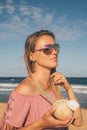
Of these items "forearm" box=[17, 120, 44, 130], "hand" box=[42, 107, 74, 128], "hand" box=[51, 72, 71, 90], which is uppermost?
"hand" box=[51, 72, 71, 90]

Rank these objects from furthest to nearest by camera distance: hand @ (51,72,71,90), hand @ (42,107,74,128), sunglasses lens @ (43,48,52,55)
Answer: hand @ (51,72,71,90) → sunglasses lens @ (43,48,52,55) → hand @ (42,107,74,128)

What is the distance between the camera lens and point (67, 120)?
89.2 inches

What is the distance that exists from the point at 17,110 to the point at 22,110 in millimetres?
40

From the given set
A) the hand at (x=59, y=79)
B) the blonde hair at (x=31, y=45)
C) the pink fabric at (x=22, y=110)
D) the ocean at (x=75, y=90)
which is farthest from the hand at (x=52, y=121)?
the ocean at (x=75, y=90)

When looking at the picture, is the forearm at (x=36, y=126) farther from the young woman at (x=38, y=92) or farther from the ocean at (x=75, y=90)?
the ocean at (x=75, y=90)

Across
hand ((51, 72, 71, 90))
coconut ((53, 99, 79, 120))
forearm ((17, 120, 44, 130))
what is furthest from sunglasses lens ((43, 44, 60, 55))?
forearm ((17, 120, 44, 130))

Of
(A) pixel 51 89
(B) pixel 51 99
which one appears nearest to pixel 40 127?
(B) pixel 51 99

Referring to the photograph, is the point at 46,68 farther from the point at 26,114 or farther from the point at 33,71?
the point at 26,114

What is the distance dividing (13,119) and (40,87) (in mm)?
385

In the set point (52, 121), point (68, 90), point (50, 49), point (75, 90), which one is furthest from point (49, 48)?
point (75, 90)

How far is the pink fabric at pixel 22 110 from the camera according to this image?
2422 millimetres

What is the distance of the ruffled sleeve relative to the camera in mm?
2420

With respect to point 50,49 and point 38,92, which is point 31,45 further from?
point 38,92

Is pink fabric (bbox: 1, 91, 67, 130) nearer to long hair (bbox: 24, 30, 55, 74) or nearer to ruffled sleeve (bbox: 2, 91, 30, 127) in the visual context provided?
ruffled sleeve (bbox: 2, 91, 30, 127)
